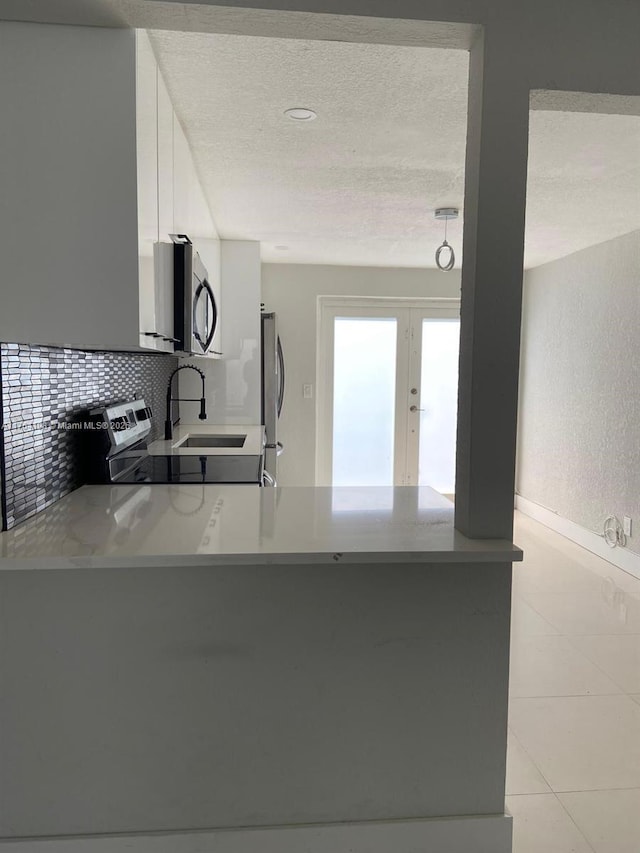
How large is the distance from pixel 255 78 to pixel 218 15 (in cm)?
49

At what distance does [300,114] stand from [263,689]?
1874 mm

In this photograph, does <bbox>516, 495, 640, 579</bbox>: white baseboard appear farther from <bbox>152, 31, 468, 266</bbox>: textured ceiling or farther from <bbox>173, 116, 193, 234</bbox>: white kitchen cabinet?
<bbox>173, 116, 193, 234</bbox>: white kitchen cabinet

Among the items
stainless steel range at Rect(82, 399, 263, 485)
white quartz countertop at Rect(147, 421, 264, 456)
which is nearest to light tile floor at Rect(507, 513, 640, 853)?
stainless steel range at Rect(82, 399, 263, 485)

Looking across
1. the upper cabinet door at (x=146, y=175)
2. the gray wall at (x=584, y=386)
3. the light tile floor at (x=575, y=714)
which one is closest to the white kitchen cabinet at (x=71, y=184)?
the upper cabinet door at (x=146, y=175)

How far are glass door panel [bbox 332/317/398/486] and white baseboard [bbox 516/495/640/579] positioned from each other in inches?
54.8

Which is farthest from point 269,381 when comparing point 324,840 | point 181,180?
point 324,840

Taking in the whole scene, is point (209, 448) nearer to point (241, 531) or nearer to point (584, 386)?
point (241, 531)

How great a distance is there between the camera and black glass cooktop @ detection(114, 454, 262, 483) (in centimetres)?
227

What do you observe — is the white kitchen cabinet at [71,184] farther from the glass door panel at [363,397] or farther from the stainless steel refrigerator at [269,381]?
the glass door panel at [363,397]

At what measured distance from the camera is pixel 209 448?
10.4 ft

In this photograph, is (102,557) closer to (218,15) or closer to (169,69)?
(218,15)

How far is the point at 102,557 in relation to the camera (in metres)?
1.34

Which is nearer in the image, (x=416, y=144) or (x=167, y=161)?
(x=167, y=161)

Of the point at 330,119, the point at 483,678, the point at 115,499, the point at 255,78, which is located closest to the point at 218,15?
the point at 255,78
